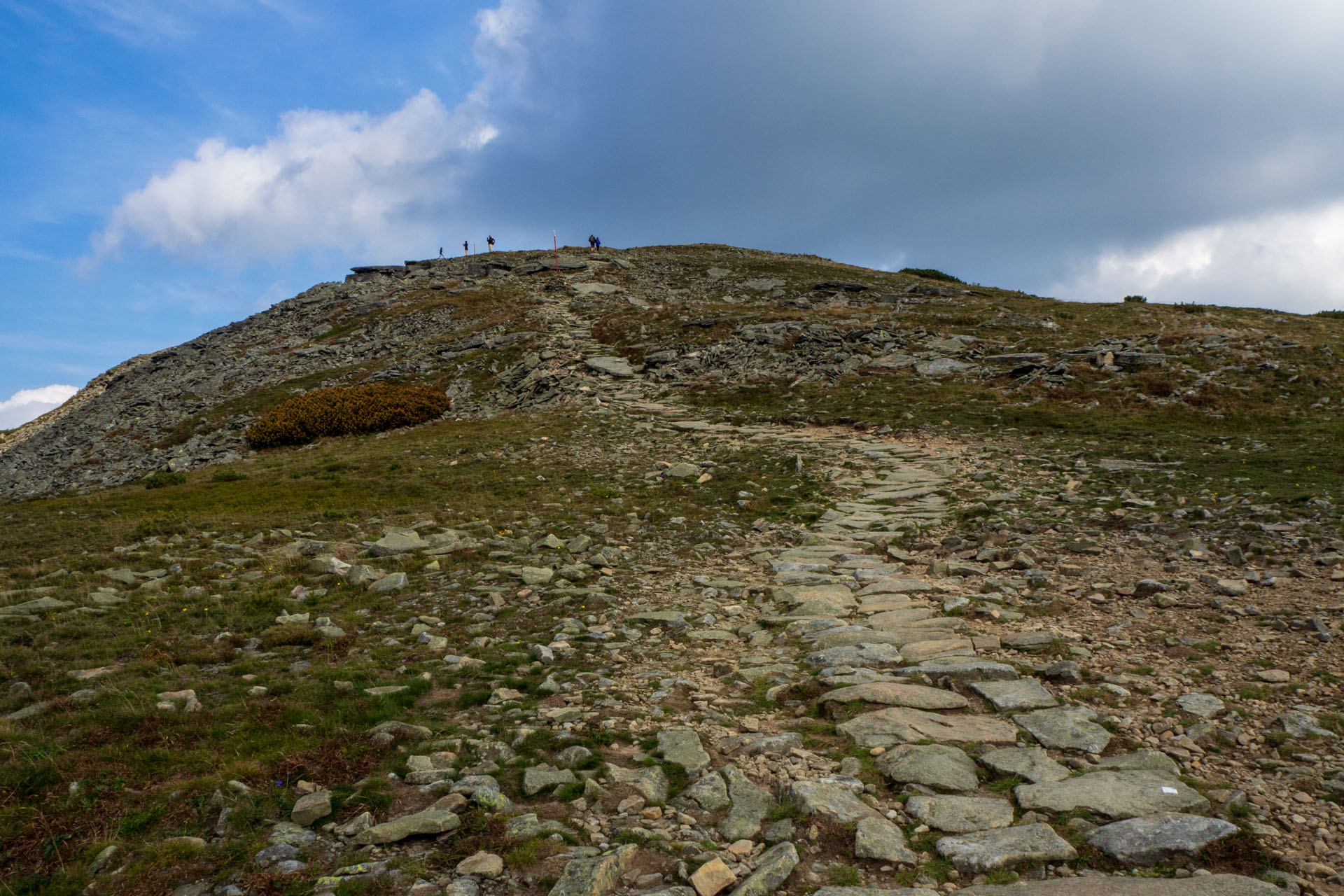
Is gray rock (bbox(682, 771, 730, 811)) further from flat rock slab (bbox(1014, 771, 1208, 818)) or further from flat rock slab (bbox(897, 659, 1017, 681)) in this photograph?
flat rock slab (bbox(897, 659, 1017, 681))

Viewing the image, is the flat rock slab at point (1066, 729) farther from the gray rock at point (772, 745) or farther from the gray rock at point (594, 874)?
the gray rock at point (594, 874)

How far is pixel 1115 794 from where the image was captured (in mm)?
6160

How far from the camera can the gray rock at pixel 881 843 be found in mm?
5484

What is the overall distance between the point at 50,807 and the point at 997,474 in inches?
814

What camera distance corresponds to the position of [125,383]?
193ft

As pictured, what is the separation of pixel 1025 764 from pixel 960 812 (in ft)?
4.20

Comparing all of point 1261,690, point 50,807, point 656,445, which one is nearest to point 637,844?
point 50,807

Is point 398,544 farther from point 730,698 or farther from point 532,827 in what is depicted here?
point 532,827

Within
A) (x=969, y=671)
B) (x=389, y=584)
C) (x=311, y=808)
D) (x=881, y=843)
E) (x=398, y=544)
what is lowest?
(x=881, y=843)

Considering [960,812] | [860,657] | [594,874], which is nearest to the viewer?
[594,874]

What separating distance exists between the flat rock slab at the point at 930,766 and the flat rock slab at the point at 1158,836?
123cm

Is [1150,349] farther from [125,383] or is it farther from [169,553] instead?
[125,383]

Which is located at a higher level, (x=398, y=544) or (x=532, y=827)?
(x=398, y=544)

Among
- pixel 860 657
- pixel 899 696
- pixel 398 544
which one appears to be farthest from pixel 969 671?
pixel 398 544
